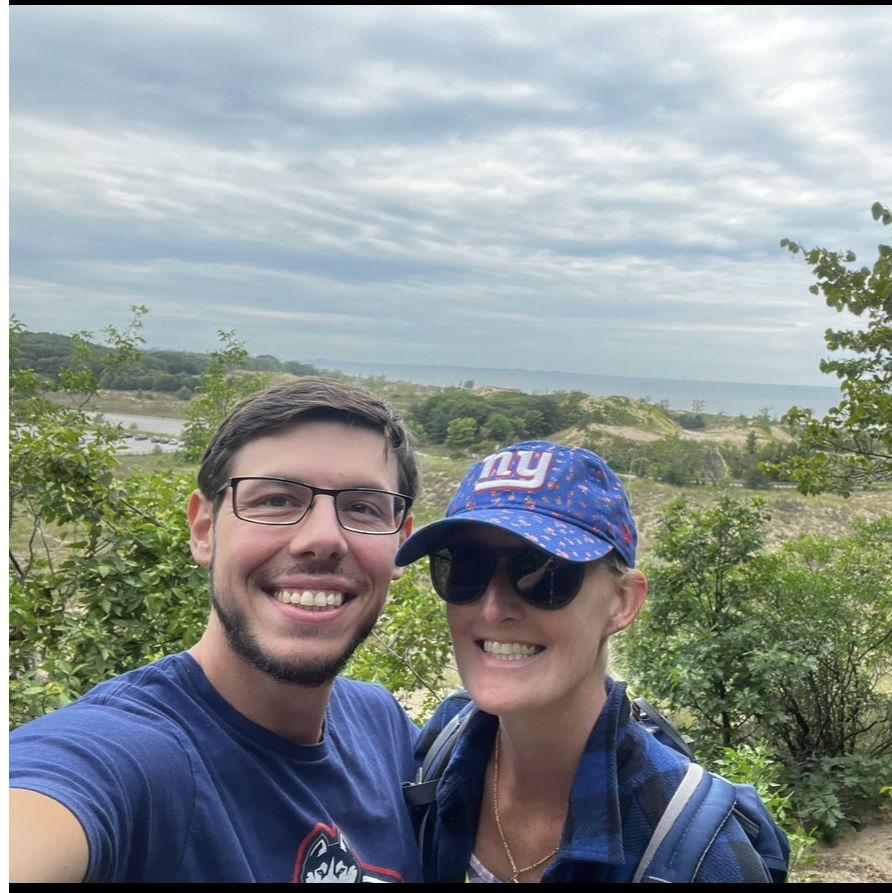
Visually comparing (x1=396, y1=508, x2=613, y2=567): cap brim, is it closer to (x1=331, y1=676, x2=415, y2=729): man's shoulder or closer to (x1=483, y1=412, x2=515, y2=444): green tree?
(x1=331, y1=676, x2=415, y2=729): man's shoulder

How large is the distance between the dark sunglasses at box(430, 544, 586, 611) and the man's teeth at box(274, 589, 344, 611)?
0.68ft

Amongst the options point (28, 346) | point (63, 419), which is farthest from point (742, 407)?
point (28, 346)

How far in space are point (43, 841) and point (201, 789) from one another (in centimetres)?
24

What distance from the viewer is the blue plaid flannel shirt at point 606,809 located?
3.55ft

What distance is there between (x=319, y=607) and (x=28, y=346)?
23.8ft

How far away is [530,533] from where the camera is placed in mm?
1167

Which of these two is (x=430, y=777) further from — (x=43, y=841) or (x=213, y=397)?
(x=213, y=397)

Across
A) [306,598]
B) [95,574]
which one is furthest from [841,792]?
[306,598]

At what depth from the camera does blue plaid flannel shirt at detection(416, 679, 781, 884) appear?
Result: 3.55 feet

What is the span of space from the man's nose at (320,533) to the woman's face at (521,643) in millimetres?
212

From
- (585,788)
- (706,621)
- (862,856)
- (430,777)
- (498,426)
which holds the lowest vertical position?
(862,856)

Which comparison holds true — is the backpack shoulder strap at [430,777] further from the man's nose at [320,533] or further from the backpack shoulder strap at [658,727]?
the man's nose at [320,533]

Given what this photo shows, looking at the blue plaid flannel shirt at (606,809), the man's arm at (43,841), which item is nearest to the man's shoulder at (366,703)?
the blue plaid flannel shirt at (606,809)

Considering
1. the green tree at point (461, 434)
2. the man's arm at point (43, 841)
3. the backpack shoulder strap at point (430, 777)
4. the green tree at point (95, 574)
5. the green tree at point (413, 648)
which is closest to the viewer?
the man's arm at point (43, 841)
